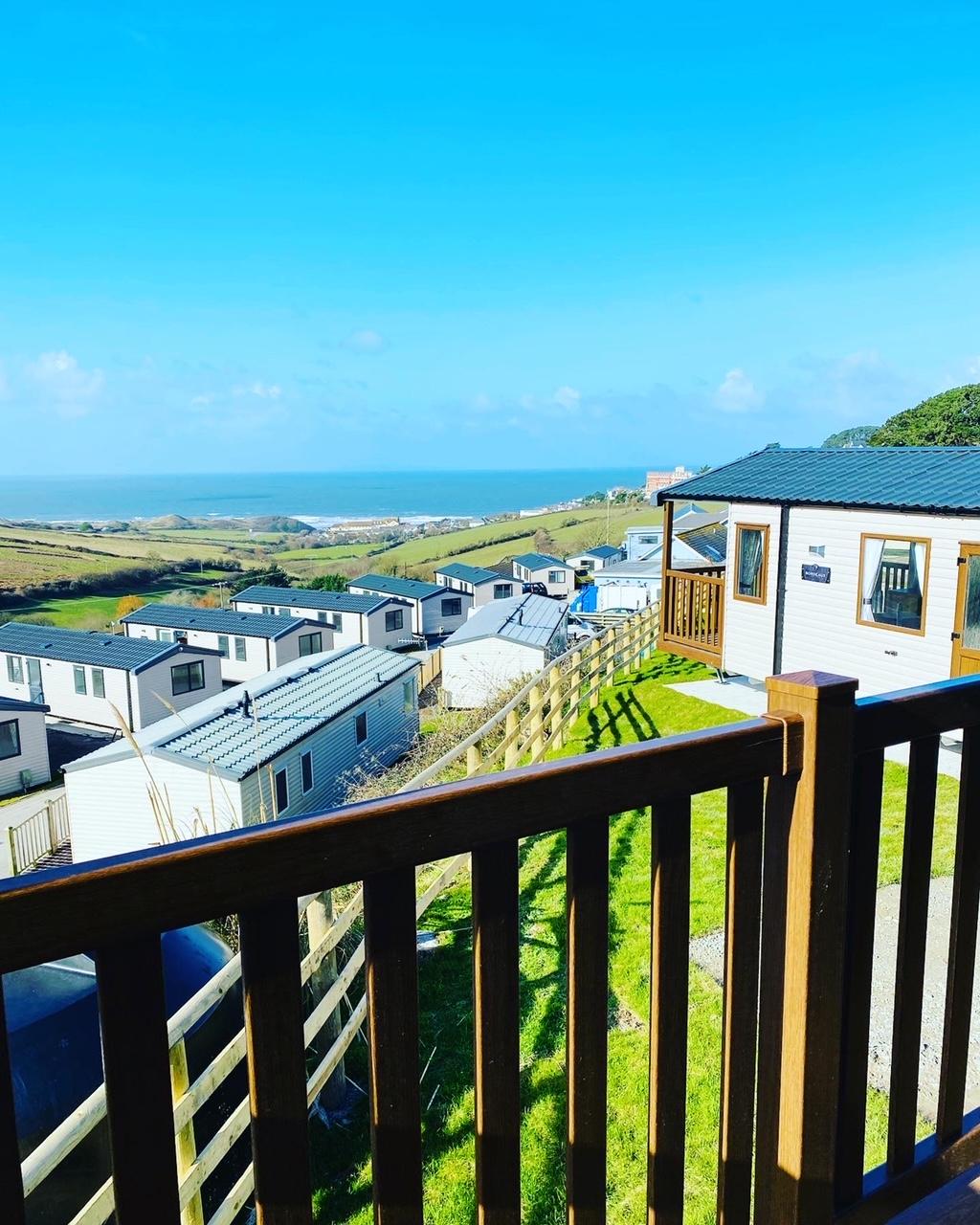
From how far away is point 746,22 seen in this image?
22.3 metres

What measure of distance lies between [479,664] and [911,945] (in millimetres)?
22667

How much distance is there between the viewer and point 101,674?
26.2 meters

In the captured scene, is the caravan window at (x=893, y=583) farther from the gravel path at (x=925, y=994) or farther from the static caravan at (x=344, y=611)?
the static caravan at (x=344, y=611)

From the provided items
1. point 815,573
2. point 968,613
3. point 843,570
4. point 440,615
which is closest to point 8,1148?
point 968,613

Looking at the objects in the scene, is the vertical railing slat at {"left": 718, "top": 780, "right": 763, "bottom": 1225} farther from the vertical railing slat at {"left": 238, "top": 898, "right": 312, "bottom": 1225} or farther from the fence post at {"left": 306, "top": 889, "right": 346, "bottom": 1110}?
the fence post at {"left": 306, "top": 889, "right": 346, "bottom": 1110}

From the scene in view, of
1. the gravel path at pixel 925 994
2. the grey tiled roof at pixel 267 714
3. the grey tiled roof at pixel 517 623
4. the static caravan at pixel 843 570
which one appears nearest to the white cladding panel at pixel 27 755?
the grey tiled roof at pixel 267 714

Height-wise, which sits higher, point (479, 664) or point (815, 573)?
point (815, 573)

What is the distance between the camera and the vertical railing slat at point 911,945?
141cm

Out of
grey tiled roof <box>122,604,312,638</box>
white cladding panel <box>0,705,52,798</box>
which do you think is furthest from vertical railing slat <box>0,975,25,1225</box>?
grey tiled roof <box>122,604,312,638</box>

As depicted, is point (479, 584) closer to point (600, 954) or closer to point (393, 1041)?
point (600, 954)

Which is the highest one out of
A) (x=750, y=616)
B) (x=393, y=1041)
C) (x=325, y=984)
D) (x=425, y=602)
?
(x=393, y=1041)

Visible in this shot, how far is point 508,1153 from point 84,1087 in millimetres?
2497

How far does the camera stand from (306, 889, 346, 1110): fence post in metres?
4.17

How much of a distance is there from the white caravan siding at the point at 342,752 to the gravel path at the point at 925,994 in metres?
8.02
